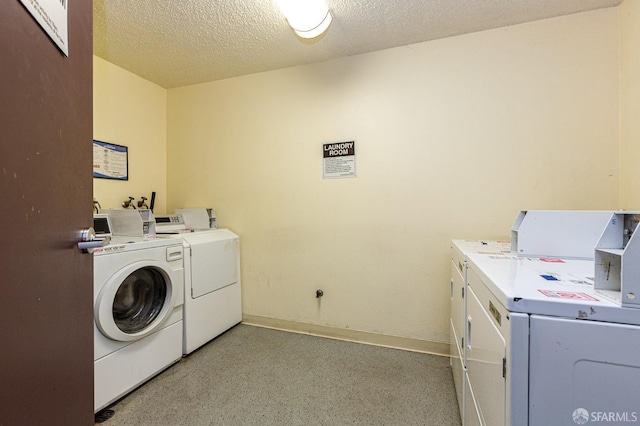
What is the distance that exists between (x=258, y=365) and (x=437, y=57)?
2601mm

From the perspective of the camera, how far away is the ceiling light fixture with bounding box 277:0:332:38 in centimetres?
147

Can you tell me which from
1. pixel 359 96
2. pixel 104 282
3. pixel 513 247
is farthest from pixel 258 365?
pixel 359 96

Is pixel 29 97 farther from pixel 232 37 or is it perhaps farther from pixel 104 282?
pixel 232 37

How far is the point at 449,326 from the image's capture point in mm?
1951

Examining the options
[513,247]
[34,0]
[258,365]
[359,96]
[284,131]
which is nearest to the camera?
[34,0]

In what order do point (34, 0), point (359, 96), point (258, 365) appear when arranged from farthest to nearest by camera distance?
point (359, 96), point (258, 365), point (34, 0)

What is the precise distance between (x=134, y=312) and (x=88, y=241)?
1.30m

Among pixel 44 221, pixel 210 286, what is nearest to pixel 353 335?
pixel 210 286

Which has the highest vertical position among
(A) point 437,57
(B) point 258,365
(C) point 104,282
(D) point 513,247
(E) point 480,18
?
(E) point 480,18

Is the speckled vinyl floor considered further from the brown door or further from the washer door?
the brown door

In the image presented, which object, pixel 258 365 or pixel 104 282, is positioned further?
pixel 258 365

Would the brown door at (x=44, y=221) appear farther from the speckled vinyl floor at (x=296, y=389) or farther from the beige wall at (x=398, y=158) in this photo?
the beige wall at (x=398, y=158)

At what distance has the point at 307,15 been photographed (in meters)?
1.52

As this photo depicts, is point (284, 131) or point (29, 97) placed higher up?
point (284, 131)
